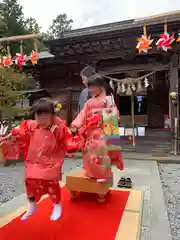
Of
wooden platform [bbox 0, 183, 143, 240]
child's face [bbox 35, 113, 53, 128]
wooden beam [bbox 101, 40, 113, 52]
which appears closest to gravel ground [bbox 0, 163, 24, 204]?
wooden platform [bbox 0, 183, 143, 240]

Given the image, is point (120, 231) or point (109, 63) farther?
point (109, 63)

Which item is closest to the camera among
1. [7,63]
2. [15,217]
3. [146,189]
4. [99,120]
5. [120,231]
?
[120,231]

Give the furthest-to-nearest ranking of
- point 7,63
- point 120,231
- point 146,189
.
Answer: point 7,63
point 146,189
point 120,231

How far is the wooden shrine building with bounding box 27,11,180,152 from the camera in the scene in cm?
881

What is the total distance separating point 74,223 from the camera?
2646 millimetres

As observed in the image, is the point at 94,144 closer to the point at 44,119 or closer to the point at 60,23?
the point at 44,119

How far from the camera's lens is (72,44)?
9812mm

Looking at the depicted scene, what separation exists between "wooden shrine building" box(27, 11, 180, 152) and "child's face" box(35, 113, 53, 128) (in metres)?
6.16

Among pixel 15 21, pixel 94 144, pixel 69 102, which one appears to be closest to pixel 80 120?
pixel 94 144

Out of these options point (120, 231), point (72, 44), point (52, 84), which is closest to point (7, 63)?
point (72, 44)

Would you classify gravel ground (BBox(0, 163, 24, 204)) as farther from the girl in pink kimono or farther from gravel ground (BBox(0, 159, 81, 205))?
the girl in pink kimono

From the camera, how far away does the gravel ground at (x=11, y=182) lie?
14.2 ft

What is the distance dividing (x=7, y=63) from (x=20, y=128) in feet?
18.8

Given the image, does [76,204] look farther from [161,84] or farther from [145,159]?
[161,84]
